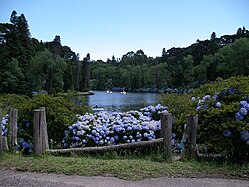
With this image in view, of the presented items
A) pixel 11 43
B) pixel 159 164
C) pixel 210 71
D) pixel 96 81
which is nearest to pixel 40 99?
pixel 159 164

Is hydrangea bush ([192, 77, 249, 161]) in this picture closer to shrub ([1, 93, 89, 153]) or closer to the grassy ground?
the grassy ground

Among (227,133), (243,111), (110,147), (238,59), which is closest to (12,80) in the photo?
(238,59)

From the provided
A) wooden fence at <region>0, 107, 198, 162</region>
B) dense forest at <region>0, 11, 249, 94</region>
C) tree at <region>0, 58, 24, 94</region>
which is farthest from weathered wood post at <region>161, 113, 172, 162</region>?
tree at <region>0, 58, 24, 94</region>

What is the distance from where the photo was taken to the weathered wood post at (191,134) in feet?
18.6

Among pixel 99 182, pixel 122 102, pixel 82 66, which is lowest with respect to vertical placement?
pixel 122 102

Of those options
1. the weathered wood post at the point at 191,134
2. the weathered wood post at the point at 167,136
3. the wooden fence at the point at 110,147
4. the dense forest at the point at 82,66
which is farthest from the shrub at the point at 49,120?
the dense forest at the point at 82,66

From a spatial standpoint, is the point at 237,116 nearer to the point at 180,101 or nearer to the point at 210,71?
the point at 180,101

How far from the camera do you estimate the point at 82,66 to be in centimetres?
10269

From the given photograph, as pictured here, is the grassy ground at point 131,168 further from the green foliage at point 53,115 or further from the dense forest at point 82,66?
the dense forest at point 82,66

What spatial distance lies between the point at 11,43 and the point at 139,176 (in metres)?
64.8

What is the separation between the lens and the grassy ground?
4855 mm

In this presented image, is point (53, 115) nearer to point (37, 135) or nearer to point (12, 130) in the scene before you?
point (12, 130)

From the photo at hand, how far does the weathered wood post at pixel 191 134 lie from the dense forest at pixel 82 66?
41.5 meters

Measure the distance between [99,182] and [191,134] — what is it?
87.6 inches
